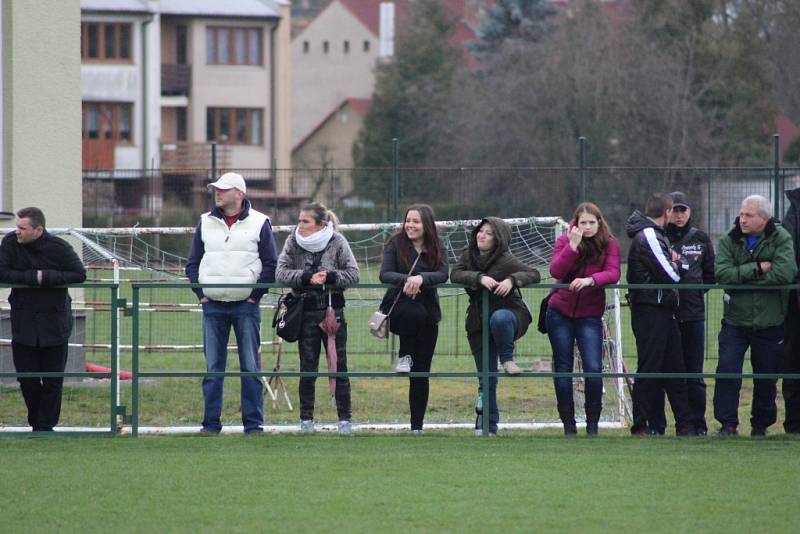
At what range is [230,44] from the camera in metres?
54.4

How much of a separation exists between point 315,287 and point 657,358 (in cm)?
259

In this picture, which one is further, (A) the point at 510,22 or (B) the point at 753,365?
(A) the point at 510,22

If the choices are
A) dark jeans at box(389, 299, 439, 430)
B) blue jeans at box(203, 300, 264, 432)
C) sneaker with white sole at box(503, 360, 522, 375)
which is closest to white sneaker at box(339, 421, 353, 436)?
dark jeans at box(389, 299, 439, 430)

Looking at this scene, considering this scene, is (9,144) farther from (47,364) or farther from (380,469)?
(380,469)

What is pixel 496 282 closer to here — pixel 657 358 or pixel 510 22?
pixel 657 358

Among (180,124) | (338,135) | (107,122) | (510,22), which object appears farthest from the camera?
(338,135)

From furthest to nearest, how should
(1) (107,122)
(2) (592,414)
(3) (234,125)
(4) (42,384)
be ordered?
1. (3) (234,125)
2. (1) (107,122)
3. (4) (42,384)
4. (2) (592,414)

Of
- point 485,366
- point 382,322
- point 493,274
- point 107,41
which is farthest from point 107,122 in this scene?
point 485,366

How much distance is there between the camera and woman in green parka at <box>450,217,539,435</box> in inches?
380

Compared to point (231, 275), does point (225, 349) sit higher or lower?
lower

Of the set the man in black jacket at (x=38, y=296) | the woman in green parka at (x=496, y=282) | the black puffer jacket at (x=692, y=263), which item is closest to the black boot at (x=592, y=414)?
the woman in green parka at (x=496, y=282)

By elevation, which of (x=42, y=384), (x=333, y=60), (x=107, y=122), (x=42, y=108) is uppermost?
(x=333, y=60)

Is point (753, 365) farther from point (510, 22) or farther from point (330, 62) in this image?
point (330, 62)

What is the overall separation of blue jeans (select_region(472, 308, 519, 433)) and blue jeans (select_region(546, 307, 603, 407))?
0.99 feet
